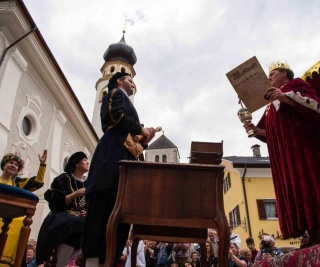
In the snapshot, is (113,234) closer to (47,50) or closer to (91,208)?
(91,208)

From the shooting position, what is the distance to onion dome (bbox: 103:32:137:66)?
101 ft

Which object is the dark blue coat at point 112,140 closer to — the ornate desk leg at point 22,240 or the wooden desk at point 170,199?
the wooden desk at point 170,199

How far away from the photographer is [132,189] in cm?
221

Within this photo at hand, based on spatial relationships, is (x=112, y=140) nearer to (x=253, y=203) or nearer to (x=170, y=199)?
(x=170, y=199)

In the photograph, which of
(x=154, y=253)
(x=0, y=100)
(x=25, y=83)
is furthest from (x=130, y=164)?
(x=25, y=83)

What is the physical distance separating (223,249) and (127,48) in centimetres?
3090

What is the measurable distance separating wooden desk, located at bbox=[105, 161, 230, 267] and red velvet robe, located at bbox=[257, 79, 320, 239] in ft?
2.35

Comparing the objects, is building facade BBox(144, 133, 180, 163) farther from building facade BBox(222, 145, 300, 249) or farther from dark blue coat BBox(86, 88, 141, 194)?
dark blue coat BBox(86, 88, 141, 194)

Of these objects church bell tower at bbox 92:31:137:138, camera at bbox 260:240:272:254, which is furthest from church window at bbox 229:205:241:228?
church bell tower at bbox 92:31:137:138

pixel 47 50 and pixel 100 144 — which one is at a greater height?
pixel 47 50

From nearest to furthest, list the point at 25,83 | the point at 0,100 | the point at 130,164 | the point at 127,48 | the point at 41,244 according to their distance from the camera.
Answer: the point at 130,164 < the point at 41,244 < the point at 0,100 < the point at 25,83 < the point at 127,48

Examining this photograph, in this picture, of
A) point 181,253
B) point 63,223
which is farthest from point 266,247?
point 63,223

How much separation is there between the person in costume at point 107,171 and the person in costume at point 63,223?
713mm

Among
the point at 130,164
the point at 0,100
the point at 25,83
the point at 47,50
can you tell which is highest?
the point at 47,50
